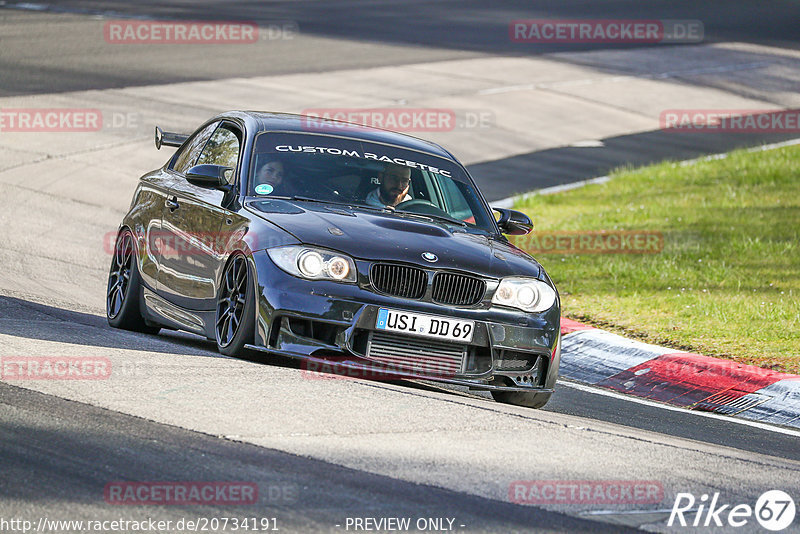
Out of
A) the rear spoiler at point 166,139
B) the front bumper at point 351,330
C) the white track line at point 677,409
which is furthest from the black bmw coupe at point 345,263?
the white track line at point 677,409

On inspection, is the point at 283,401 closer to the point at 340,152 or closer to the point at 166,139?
the point at 340,152

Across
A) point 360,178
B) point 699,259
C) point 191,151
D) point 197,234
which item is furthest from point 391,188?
point 699,259

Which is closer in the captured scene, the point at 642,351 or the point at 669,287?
the point at 642,351

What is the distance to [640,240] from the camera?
50.7 feet

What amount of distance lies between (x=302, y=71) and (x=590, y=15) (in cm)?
1526

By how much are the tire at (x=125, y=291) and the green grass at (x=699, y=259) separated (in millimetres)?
4099

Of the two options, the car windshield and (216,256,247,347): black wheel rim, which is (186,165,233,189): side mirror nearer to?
the car windshield

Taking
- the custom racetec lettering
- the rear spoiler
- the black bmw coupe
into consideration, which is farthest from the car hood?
the rear spoiler

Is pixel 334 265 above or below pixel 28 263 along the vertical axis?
above

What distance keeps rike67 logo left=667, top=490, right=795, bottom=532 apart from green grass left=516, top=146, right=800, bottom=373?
14.3ft

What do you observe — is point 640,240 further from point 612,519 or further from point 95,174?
point 612,519

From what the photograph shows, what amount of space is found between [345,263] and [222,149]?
2219mm

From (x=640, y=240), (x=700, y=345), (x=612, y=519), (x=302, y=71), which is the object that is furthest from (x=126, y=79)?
(x=612, y=519)

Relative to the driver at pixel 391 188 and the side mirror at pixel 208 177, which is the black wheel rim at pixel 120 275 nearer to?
the side mirror at pixel 208 177
